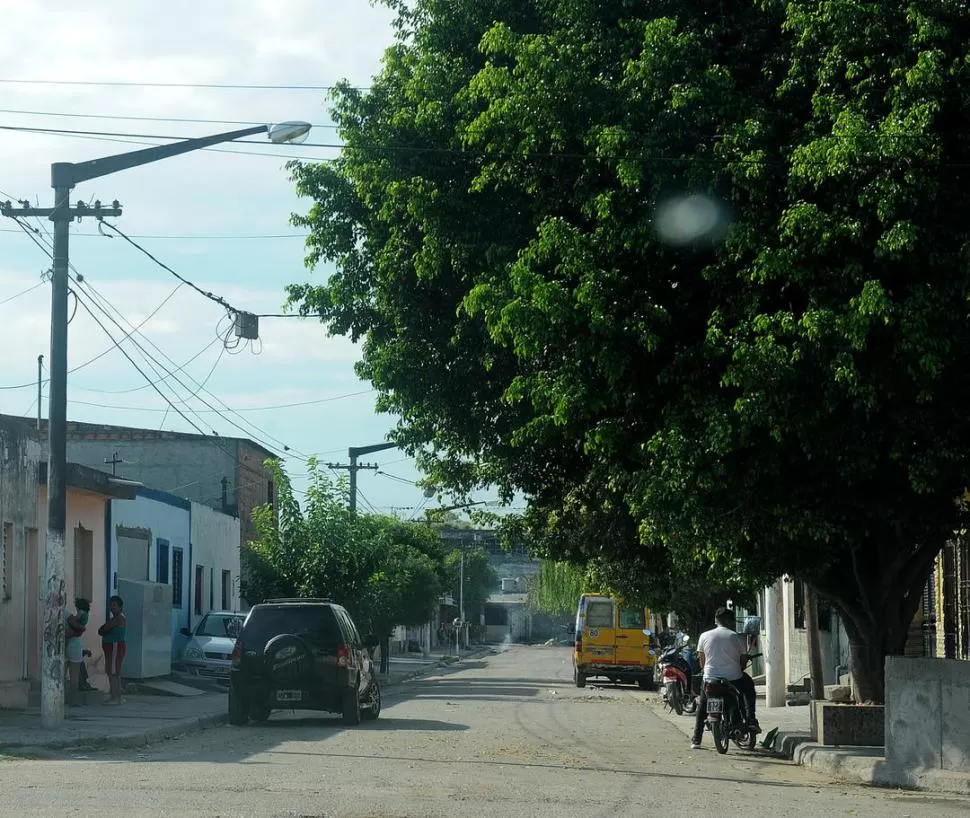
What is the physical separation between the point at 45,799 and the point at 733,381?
20.8ft

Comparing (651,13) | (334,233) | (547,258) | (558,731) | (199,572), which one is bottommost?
(558,731)

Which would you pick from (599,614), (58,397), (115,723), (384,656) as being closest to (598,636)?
(599,614)

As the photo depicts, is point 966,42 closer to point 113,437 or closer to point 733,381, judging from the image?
point 733,381

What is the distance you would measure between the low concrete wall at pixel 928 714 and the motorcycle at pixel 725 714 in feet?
10.1

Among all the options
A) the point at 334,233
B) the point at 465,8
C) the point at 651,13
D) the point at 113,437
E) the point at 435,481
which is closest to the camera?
the point at 651,13

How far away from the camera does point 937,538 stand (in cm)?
1538

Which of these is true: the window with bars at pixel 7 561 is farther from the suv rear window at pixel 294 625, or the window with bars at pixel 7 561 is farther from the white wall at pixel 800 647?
the white wall at pixel 800 647

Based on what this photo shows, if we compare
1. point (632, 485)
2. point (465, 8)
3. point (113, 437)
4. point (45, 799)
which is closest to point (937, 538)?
point (632, 485)

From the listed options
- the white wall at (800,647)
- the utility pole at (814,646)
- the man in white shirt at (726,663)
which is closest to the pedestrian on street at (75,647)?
the man in white shirt at (726,663)

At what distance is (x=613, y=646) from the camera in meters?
38.9

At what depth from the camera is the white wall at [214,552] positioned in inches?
1494

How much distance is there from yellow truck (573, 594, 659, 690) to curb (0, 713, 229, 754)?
1950cm

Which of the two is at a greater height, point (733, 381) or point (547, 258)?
point (547, 258)

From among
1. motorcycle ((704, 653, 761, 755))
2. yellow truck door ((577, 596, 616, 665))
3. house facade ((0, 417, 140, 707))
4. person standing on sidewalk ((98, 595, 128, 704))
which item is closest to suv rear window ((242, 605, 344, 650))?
house facade ((0, 417, 140, 707))
